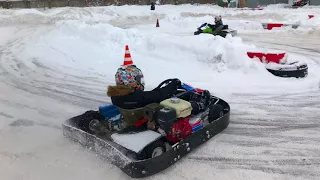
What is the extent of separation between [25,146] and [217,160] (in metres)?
2.43

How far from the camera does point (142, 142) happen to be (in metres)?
3.50

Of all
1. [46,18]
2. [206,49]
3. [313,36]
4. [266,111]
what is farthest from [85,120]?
[46,18]

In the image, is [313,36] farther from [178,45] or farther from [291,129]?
[291,129]

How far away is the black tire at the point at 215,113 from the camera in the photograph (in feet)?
14.0

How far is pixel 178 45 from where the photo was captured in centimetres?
834

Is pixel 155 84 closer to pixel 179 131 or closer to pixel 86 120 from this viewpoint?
pixel 86 120

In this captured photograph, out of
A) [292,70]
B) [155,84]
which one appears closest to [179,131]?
[155,84]

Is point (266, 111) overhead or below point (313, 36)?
below

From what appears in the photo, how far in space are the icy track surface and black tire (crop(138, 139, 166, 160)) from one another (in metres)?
0.23

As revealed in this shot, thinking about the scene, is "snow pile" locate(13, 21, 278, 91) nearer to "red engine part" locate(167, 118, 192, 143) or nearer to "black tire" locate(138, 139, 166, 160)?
"red engine part" locate(167, 118, 192, 143)

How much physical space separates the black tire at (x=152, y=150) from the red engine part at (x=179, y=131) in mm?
207

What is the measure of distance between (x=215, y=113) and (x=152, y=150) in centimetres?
123

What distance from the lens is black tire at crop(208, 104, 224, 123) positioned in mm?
4273

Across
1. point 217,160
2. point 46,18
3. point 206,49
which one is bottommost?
point 217,160
